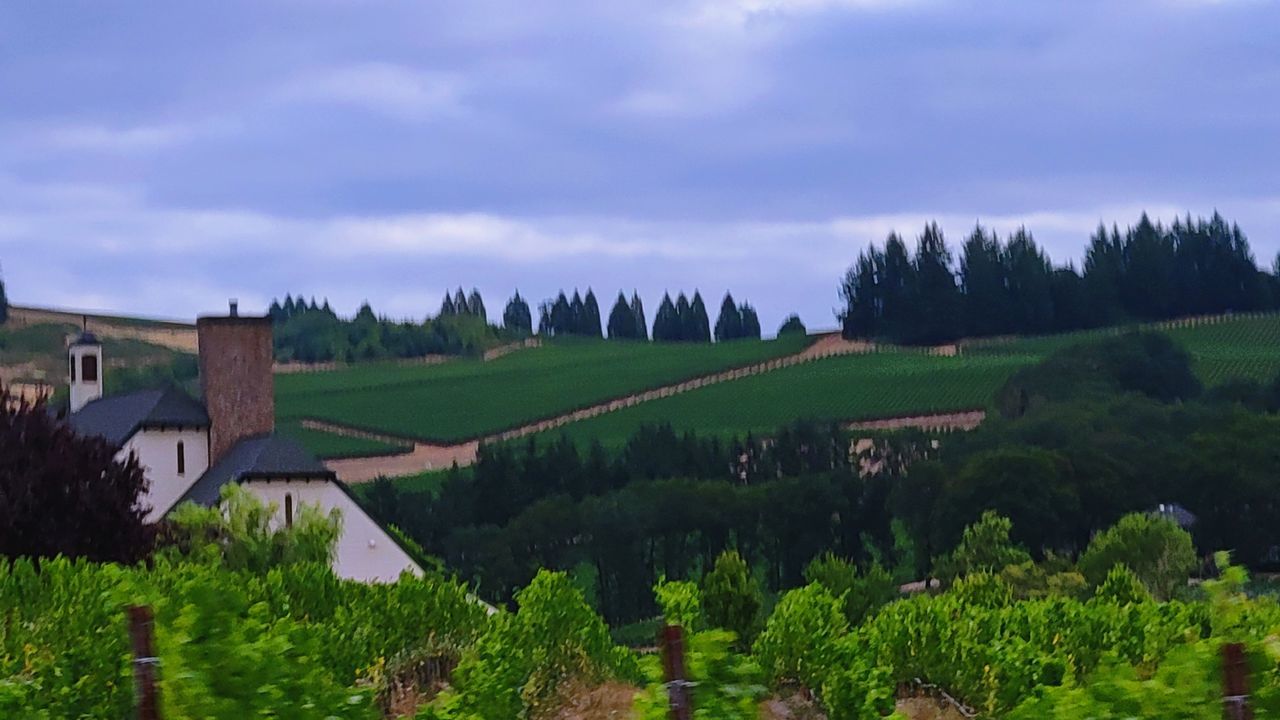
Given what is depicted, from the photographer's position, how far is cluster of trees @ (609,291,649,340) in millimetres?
188000

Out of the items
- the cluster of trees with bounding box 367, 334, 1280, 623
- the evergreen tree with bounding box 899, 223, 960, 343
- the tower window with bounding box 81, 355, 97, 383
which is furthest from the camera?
the evergreen tree with bounding box 899, 223, 960, 343

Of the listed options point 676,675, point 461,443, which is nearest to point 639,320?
point 461,443

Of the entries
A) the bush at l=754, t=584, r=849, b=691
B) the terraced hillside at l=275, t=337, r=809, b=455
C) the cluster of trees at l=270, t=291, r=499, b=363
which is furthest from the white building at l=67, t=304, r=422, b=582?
the cluster of trees at l=270, t=291, r=499, b=363

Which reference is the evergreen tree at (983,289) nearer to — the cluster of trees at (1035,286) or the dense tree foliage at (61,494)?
the cluster of trees at (1035,286)

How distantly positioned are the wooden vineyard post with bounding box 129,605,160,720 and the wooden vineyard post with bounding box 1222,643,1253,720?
142 inches

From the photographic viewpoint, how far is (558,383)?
112 meters

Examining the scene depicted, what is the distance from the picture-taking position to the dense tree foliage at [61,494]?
27.0 meters

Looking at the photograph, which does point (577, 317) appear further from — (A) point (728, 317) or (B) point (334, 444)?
(B) point (334, 444)

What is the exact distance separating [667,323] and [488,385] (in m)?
75.8

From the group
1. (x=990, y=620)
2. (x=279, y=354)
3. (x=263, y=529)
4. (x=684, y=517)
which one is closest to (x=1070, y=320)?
(x=279, y=354)

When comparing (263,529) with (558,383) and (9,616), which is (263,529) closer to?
(9,616)

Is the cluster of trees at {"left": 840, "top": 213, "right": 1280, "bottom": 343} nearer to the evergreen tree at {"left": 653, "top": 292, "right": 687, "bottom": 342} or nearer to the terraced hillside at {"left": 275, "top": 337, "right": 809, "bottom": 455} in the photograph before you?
the terraced hillside at {"left": 275, "top": 337, "right": 809, "bottom": 455}

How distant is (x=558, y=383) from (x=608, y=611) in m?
42.3

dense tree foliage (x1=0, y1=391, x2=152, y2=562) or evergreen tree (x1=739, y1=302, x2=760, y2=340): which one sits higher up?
evergreen tree (x1=739, y1=302, x2=760, y2=340)
